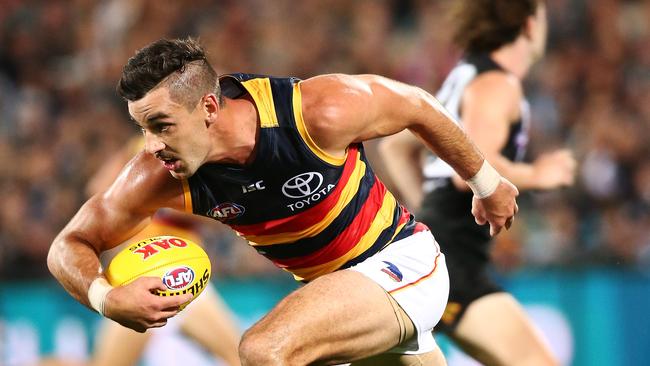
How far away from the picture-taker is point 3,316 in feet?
31.3

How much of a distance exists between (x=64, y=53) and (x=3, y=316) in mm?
4283

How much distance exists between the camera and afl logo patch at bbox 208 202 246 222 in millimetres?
4367

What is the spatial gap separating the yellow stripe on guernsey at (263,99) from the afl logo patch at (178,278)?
0.66 metres

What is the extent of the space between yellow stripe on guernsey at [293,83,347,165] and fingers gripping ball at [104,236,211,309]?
0.64 metres

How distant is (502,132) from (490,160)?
19cm

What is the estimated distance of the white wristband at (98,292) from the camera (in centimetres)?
405

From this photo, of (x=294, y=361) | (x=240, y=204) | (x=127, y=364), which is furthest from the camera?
(x=127, y=364)

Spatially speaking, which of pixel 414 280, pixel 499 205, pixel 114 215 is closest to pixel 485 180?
pixel 499 205

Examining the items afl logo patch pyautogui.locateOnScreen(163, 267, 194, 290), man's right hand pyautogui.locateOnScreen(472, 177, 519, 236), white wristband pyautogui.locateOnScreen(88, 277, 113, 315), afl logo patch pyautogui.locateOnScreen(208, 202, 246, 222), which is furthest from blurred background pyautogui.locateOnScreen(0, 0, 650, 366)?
white wristband pyautogui.locateOnScreen(88, 277, 113, 315)

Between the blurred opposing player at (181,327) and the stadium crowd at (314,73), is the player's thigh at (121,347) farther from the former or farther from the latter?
the stadium crowd at (314,73)

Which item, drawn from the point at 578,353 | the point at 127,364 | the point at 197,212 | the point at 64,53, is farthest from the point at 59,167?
the point at 197,212

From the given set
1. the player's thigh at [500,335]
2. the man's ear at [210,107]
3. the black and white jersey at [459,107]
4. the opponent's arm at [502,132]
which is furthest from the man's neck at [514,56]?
the man's ear at [210,107]

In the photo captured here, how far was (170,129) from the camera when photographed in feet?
13.5

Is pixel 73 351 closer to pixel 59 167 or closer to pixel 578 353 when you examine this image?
pixel 59 167
